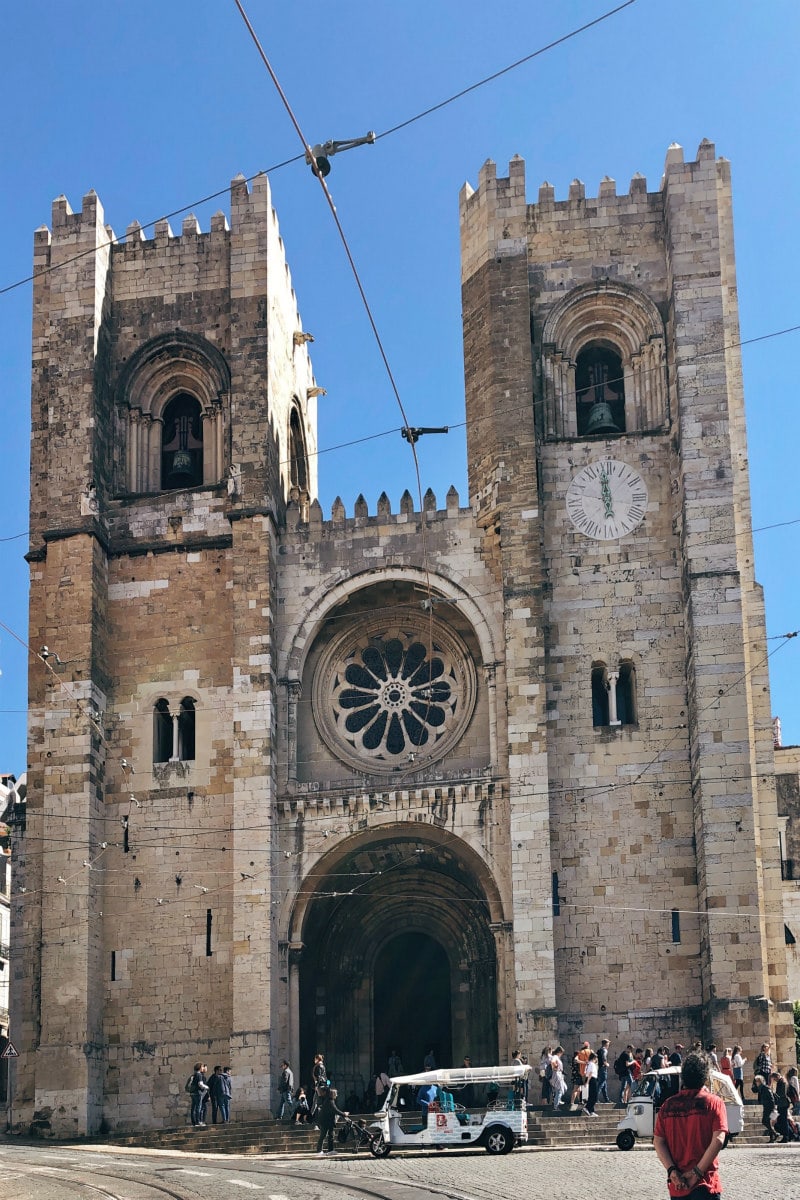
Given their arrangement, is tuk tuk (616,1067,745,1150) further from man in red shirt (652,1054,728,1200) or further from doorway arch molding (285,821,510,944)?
man in red shirt (652,1054,728,1200)

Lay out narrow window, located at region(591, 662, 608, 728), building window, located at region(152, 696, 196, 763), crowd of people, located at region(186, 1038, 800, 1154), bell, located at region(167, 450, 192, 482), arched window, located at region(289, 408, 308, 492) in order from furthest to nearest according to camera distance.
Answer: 1. arched window, located at region(289, 408, 308, 492)
2. bell, located at region(167, 450, 192, 482)
3. building window, located at region(152, 696, 196, 763)
4. narrow window, located at region(591, 662, 608, 728)
5. crowd of people, located at region(186, 1038, 800, 1154)

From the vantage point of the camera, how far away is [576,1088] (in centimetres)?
2870

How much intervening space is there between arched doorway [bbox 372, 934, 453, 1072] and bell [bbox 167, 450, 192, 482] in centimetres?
1059

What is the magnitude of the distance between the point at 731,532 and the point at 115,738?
12637 millimetres

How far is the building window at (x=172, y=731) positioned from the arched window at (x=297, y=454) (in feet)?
22.9

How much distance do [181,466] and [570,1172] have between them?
20.4 metres

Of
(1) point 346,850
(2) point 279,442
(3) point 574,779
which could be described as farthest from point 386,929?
(2) point 279,442

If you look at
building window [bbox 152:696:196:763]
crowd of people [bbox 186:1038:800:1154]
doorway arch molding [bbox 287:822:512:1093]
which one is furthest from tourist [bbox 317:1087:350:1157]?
building window [bbox 152:696:196:763]

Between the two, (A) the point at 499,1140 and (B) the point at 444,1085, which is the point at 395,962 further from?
(A) the point at 499,1140

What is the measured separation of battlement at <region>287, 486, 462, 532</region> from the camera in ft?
114

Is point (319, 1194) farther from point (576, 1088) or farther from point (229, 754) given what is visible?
point (229, 754)

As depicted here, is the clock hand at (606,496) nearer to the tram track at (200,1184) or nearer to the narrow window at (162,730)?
the narrow window at (162,730)

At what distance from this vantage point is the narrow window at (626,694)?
32.9 metres

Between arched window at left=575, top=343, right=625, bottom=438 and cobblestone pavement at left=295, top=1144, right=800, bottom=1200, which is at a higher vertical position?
arched window at left=575, top=343, right=625, bottom=438
